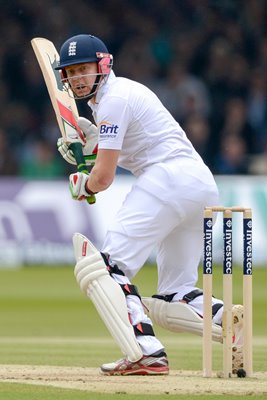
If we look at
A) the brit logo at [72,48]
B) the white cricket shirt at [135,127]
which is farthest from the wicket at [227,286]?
the brit logo at [72,48]

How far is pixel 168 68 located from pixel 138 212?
1061 centimetres

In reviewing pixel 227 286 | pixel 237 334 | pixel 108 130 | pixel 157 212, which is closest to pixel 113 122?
pixel 108 130

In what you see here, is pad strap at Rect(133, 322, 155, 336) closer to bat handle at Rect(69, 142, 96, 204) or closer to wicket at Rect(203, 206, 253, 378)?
wicket at Rect(203, 206, 253, 378)

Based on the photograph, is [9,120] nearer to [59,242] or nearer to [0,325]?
[59,242]

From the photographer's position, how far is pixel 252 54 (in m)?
16.9

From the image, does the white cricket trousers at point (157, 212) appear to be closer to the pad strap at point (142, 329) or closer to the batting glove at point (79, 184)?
the pad strap at point (142, 329)

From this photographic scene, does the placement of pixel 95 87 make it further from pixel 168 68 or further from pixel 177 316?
pixel 168 68

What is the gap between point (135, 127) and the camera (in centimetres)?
637

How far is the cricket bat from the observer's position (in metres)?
6.59

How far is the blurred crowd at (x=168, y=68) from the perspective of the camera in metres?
15.5

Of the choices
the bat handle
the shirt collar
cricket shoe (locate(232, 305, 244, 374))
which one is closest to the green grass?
cricket shoe (locate(232, 305, 244, 374))

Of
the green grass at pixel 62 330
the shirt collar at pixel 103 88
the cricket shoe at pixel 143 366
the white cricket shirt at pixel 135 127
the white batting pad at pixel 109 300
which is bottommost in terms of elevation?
the green grass at pixel 62 330

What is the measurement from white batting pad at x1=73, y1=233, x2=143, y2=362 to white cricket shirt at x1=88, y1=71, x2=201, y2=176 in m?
0.57

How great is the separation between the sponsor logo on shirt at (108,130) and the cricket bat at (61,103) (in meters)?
0.34
